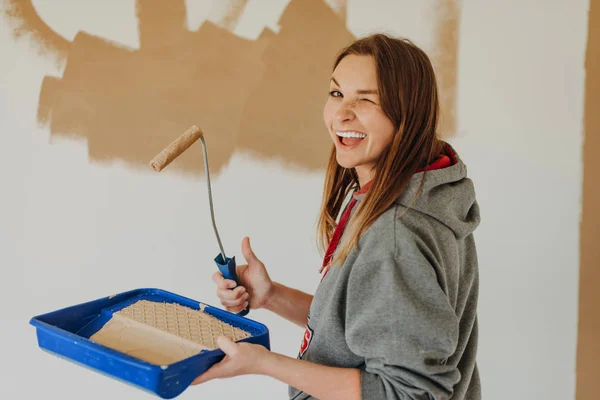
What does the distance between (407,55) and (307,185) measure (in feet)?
2.81

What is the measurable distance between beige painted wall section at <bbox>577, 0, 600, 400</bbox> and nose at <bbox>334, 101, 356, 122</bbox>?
0.87 m

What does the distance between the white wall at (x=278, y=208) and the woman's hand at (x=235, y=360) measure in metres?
0.91

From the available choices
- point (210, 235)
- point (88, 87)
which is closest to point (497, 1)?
point (210, 235)

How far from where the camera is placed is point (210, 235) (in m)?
1.98

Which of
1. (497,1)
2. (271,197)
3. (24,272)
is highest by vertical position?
(497,1)

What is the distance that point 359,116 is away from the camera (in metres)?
1.08

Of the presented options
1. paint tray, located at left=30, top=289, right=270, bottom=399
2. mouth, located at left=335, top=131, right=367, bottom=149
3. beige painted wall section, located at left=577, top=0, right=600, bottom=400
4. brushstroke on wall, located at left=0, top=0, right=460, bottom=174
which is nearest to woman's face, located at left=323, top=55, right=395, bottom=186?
mouth, located at left=335, top=131, right=367, bottom=149

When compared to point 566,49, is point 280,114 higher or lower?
lower

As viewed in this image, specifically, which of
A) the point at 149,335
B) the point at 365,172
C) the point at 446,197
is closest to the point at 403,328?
the point at 446,197

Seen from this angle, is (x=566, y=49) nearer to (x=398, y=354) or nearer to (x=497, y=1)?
(x=497, y=1)

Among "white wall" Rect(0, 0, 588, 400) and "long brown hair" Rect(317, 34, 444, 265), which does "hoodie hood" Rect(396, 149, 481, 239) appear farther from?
"white wall" Rect(0, 0, 588, 400)

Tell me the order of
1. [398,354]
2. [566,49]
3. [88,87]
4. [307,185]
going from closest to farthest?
[398,354] < [566,49] < [307,185] < [88,87]

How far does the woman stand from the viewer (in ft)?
2.99

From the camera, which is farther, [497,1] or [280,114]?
[280,114]
